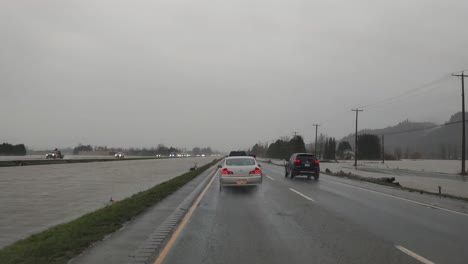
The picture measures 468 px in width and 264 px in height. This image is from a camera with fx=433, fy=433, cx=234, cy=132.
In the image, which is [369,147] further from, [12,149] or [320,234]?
[320,234]

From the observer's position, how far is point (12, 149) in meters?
106

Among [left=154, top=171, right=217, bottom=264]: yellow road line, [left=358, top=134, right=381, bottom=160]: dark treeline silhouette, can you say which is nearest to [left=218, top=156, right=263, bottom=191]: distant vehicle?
[left=154, top=171, right=217, bottom=264]: yellow road line

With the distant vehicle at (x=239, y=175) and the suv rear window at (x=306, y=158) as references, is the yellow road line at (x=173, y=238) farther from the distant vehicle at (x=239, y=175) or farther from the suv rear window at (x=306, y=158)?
the suv rear window at (x=306, y=158)

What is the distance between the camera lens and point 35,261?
649 centimetres

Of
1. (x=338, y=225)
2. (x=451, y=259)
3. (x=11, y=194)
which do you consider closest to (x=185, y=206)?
(x=338, y=225)

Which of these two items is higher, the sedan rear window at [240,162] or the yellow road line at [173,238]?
the sedan rear window at [240,162]

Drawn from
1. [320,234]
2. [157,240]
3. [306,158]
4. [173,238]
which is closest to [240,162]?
[306,158]

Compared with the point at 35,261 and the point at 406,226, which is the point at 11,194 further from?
the point at 406,226

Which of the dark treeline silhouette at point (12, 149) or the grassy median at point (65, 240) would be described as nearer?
the grassy median at point (65, 240)

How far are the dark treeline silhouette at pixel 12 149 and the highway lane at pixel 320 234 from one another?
341 ft

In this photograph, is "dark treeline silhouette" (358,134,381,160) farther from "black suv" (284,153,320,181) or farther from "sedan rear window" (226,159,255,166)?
"sedan rear window" (226,159,255,166)

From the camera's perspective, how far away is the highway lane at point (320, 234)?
703cm

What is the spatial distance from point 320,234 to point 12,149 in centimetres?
11224

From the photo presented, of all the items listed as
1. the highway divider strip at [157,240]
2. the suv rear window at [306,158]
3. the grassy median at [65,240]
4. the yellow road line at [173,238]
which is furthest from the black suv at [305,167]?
the grassy median at [65,240]
